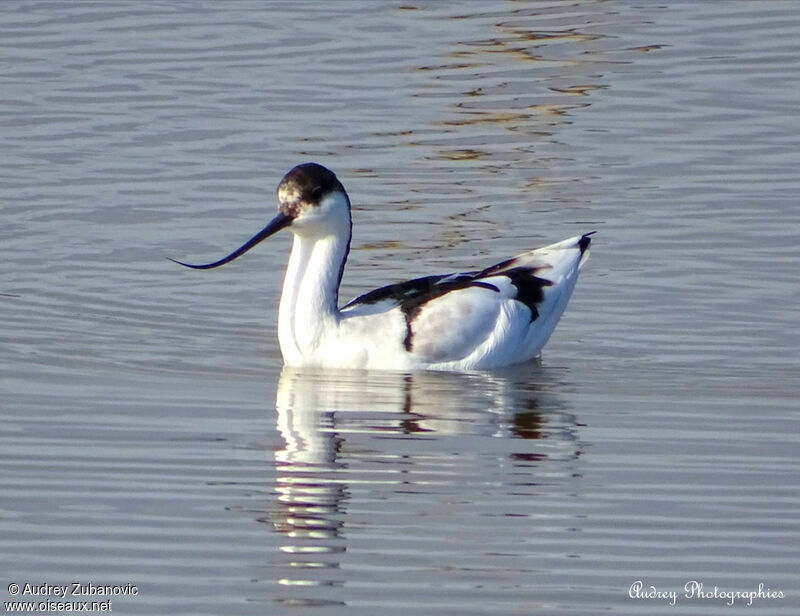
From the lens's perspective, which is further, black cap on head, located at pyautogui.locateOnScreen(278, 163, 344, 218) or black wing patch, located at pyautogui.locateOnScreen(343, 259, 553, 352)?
black wing patch, located at pyautogui.locateOnScreen(343, 259, 553, 352)

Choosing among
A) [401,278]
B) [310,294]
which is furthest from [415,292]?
[401,278]

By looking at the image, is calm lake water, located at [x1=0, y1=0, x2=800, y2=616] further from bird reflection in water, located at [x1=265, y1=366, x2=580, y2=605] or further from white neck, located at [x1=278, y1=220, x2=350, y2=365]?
white neck, located at [x1=278, y1=220, x2=350, y2=365]

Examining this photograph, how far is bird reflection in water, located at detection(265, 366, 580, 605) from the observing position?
22.7ft

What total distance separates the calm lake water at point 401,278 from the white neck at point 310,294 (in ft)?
0.76

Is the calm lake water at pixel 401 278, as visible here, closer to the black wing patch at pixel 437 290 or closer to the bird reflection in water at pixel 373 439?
the bird reflection in water at pixel 373 439

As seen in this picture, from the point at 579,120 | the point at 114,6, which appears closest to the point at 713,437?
the point at 579,120

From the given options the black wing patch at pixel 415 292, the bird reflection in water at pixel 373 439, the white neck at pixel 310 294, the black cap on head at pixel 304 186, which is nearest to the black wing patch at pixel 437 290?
the black wing patch at pixel 415 292

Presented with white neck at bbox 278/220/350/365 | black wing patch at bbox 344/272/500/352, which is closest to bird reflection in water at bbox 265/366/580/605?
white neck at bbox 278/220/350/365

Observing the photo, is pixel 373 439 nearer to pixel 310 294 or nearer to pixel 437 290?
pixel 310 294

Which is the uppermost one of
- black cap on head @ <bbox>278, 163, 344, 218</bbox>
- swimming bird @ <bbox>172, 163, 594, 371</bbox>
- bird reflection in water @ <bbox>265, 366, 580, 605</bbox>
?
black cap on head @ <bbox>278, 163, 344, 218</bbox>

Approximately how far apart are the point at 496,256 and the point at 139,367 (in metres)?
3.38

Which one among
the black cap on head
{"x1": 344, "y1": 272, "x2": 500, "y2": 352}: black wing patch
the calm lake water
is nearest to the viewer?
the calm lake water

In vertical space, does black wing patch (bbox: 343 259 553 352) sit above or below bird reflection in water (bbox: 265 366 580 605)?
above

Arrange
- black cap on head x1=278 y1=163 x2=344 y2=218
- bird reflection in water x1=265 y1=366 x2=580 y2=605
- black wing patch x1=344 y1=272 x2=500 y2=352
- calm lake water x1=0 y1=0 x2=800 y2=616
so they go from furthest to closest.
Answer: black wing patch x1=344 y1=272 x2=500 y2=352 → black cap on head x1=278 y1=163 x2=344 y2=218 → bird reflection in water x1=265 y1=366 x2=580 y2=605 → calm lake water x1=0 y1=0 x2=800 y2=616
